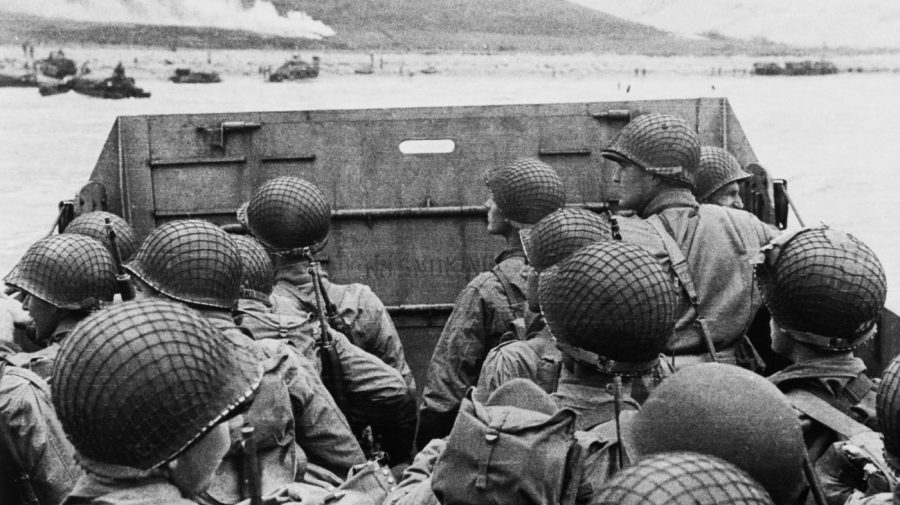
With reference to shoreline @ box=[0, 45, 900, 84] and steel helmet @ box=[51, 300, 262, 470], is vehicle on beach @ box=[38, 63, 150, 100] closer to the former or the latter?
shoreline @ box=[0, 45, 900, 84]

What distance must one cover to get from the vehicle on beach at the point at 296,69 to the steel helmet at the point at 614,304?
10924 millimetres

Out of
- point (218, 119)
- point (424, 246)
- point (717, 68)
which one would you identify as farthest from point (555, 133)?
point (717, 68)

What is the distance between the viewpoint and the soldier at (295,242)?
4367 mm

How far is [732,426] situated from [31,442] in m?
2.02

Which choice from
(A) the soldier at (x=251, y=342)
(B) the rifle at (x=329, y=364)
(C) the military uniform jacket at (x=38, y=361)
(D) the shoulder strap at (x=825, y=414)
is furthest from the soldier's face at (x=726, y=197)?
(C) the military uniform jacket at (x=38, y=361)

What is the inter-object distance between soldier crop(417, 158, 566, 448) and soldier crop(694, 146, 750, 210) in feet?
3.13

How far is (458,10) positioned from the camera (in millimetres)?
12336

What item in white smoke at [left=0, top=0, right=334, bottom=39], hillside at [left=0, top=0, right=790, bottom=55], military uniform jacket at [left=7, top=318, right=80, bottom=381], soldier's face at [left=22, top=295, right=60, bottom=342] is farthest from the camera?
hillside at [left=0, top=0, right=790, bottom=55]

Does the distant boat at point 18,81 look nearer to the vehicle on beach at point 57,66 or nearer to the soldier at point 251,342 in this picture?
the vehicle on beach at point 57,66

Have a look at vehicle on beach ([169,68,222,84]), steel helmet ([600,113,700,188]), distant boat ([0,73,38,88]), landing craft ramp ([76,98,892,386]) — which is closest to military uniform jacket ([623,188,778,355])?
steel helmet ([600,113,700,188])

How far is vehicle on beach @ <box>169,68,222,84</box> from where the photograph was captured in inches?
502

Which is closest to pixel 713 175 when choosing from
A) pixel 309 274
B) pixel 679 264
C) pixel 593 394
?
pixel 679 264

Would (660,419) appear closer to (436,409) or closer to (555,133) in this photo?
(436,409)

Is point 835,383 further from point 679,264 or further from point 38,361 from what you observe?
point 38,361
